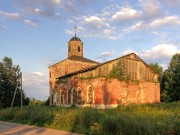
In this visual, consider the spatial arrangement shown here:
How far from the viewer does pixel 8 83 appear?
49594mm

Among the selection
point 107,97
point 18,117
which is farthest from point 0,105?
point 18,117

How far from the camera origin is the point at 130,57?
136 ft

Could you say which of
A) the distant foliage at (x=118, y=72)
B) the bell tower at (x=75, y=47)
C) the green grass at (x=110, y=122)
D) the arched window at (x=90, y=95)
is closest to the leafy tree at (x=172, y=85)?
the distant foliage at (x=118, y=72)

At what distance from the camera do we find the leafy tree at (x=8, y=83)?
158 feet

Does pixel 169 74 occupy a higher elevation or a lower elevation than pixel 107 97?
higher

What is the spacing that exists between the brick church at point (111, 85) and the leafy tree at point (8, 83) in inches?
313

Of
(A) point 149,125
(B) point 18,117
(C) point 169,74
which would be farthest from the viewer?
(C) point 169,74

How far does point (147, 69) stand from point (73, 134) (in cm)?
3009

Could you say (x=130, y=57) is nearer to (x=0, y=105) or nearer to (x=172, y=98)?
(x=172, y=98)

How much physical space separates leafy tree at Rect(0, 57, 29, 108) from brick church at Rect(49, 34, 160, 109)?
7.96 meters

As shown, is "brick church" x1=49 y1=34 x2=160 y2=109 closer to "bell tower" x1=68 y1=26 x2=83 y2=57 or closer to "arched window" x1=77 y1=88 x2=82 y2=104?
"arched window" x1=77 y1=88 x2=82 y2=104

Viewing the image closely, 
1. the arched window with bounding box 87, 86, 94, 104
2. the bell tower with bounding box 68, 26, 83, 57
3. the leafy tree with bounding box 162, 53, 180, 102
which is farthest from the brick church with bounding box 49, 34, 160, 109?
the bell tower with bounding box 68, 26, 83, 57

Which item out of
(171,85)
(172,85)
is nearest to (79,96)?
(171,85)

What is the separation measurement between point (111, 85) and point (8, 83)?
2073 cm
